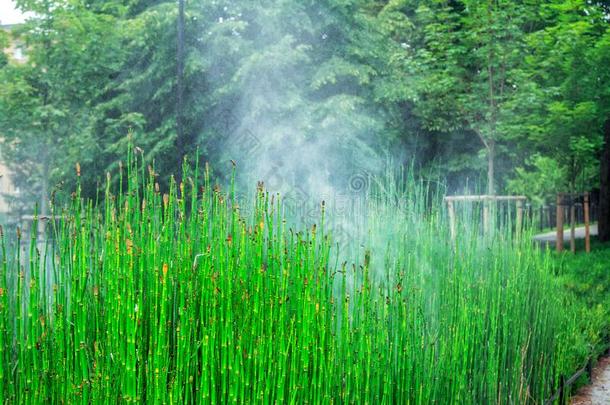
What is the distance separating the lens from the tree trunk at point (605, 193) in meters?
12.0

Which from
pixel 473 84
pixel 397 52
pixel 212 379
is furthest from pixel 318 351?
pixel 397 52

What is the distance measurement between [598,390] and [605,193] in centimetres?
817

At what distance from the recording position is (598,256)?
10328mm

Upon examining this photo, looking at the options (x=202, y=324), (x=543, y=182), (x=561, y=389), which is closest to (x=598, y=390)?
(x=561, y=389)

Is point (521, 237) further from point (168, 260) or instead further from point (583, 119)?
point (583, 119)

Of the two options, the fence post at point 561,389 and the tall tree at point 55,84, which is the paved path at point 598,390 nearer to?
the fence post at point 561,389

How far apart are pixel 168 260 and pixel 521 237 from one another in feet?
9.20

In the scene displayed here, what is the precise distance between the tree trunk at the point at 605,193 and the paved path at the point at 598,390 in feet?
24.6

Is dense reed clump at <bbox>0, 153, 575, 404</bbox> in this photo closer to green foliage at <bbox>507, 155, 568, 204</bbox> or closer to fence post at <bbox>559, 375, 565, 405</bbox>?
fence post at <bbox>559, 375, 565, 405</bbox>

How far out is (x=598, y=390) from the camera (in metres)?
4.58

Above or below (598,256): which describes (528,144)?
above

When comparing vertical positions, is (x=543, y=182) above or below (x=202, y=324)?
below

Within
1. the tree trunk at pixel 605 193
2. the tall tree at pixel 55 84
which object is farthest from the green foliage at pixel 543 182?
the tall tree at pixel 55 84

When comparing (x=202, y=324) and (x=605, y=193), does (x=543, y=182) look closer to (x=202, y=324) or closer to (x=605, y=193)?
(x=605, y=193)
